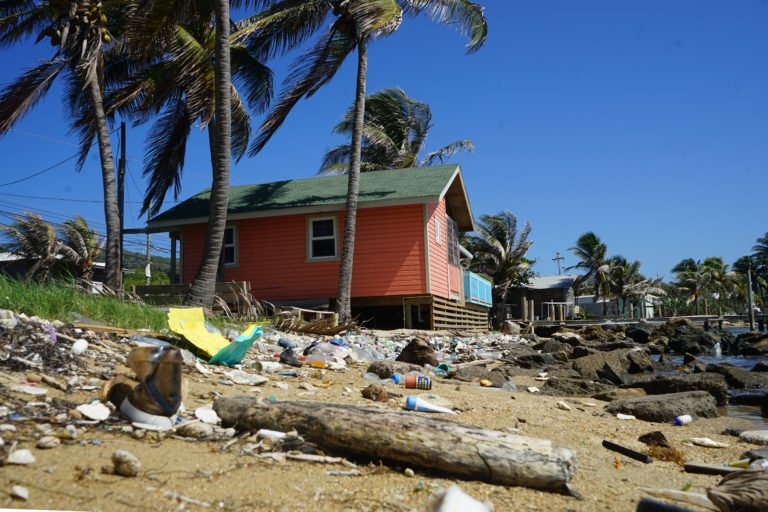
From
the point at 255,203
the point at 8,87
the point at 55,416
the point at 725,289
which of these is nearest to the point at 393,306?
the point at 255,203

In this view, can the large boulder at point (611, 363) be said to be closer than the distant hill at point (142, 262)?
Yes

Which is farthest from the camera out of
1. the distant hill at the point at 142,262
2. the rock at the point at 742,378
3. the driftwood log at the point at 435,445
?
the distant hill at the point at 142,262

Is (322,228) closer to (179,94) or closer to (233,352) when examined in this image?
(179,94)

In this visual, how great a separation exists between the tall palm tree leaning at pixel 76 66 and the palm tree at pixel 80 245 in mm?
16394

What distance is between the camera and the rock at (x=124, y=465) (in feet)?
8.48

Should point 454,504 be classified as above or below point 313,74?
below

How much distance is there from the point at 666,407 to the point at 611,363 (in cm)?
464

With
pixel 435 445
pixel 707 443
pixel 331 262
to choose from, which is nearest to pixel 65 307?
pixel 435 445

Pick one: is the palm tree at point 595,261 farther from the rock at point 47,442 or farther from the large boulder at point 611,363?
the rock at point 47,442

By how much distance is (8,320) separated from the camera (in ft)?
15.2

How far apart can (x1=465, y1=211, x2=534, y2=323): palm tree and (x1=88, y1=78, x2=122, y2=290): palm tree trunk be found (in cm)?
2864

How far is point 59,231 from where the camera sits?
3316 cm

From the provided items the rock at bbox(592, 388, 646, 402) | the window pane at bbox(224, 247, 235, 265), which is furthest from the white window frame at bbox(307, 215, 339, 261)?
the rock at bbox(592, 388, 646, 402)

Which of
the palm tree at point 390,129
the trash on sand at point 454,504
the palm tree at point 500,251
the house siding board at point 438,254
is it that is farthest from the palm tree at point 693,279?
the trash on sand at point 454,504
